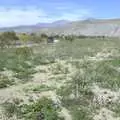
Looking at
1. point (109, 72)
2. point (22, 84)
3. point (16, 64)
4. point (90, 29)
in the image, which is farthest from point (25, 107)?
point (90, 29)

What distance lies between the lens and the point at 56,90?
55.3 ft

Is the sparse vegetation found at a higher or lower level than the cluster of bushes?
lower

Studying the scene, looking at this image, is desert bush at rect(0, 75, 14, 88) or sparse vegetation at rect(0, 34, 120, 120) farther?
desert bush at rect(0, 75, 14, 88)

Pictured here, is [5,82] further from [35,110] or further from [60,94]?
[35,110]

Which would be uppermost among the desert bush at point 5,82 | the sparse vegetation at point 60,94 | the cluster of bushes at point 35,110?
the cluster of bushes at point 35,110

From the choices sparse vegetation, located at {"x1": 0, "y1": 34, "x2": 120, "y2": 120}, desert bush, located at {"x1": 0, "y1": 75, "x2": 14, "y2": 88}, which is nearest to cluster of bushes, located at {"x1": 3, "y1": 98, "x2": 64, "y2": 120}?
sparse vegetation, located at {"x1": 0, "y1": 34, "x2": 120, "y2": 120}

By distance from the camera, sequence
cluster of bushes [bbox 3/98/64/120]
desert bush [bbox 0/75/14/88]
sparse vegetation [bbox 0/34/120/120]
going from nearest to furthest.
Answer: cluster of bushes [bbox 3/98/64/120] < sparse vegetation [bbox 0/34/120/120] < desert bush [bbox 0/75/14/88]

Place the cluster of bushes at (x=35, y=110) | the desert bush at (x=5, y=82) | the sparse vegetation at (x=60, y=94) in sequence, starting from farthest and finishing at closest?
the desert bush at (x=5, y=82)
the sparse vegetation at (x=60, y=94)
the cluster of bushes at (x=35, y=110)

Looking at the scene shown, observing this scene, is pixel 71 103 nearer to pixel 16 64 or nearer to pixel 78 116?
pixel 78 116

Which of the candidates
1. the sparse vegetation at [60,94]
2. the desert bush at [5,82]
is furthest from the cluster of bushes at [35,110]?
the desert bush at [5,82]

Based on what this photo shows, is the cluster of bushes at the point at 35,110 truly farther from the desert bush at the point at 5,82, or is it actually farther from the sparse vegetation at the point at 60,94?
the desert bush at the point at 5,82

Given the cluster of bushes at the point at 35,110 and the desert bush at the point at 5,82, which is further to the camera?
the desert bush at the point at 5,82

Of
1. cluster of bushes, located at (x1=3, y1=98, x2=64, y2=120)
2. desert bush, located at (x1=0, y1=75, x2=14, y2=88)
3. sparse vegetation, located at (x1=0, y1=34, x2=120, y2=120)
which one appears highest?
cluster of bushes, located at (x1=3, y1=98, x2=64, y2=120)

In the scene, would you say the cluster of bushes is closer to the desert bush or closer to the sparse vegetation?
the sparse vegetation
